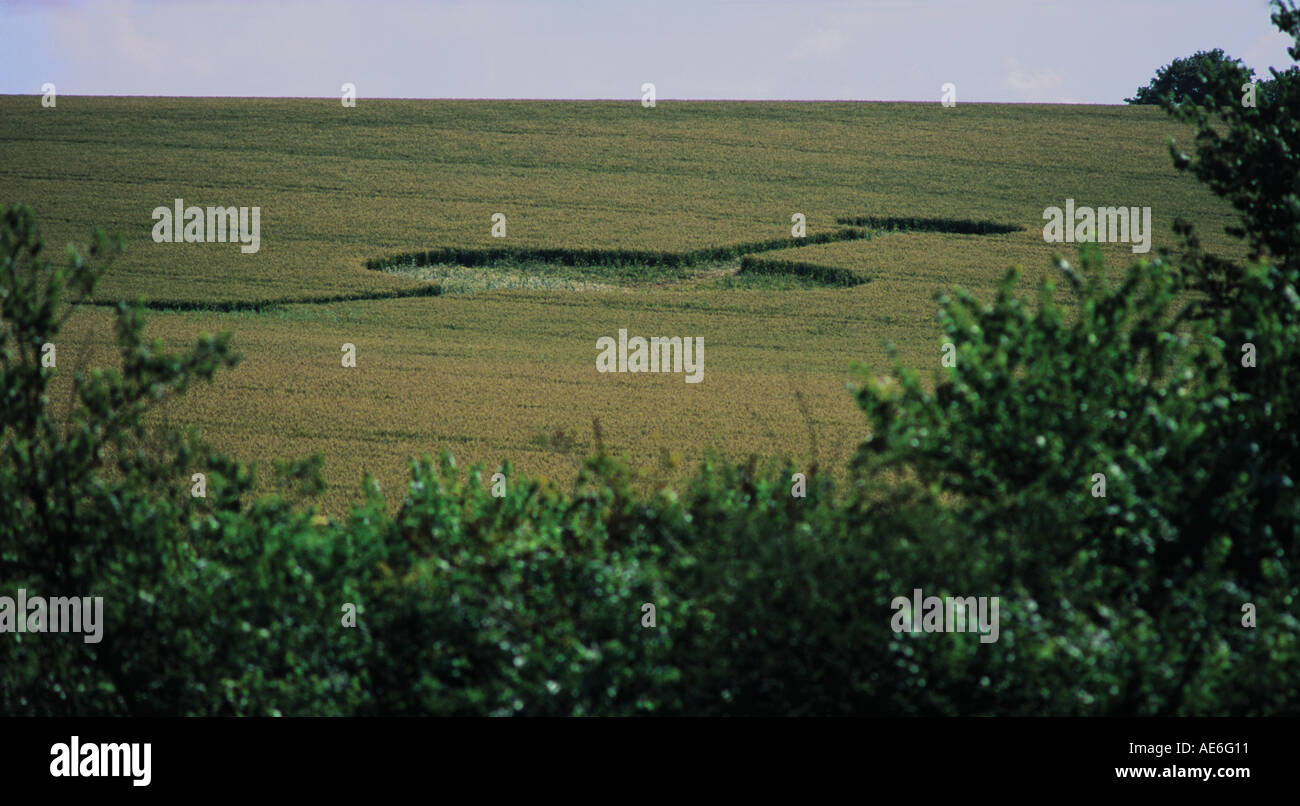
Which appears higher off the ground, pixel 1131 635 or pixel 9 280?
pixel 9 280

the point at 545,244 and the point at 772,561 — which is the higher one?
the point at 545,244

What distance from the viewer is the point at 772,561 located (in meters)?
5.98

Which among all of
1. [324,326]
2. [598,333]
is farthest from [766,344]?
[324,326]

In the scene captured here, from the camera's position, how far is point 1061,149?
2395 inches

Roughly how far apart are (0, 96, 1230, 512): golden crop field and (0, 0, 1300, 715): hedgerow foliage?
1147mm

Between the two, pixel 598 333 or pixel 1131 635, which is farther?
pixel 598 333

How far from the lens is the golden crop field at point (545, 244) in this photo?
2350 centimetres

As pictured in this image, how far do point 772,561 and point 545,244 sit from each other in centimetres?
3806
